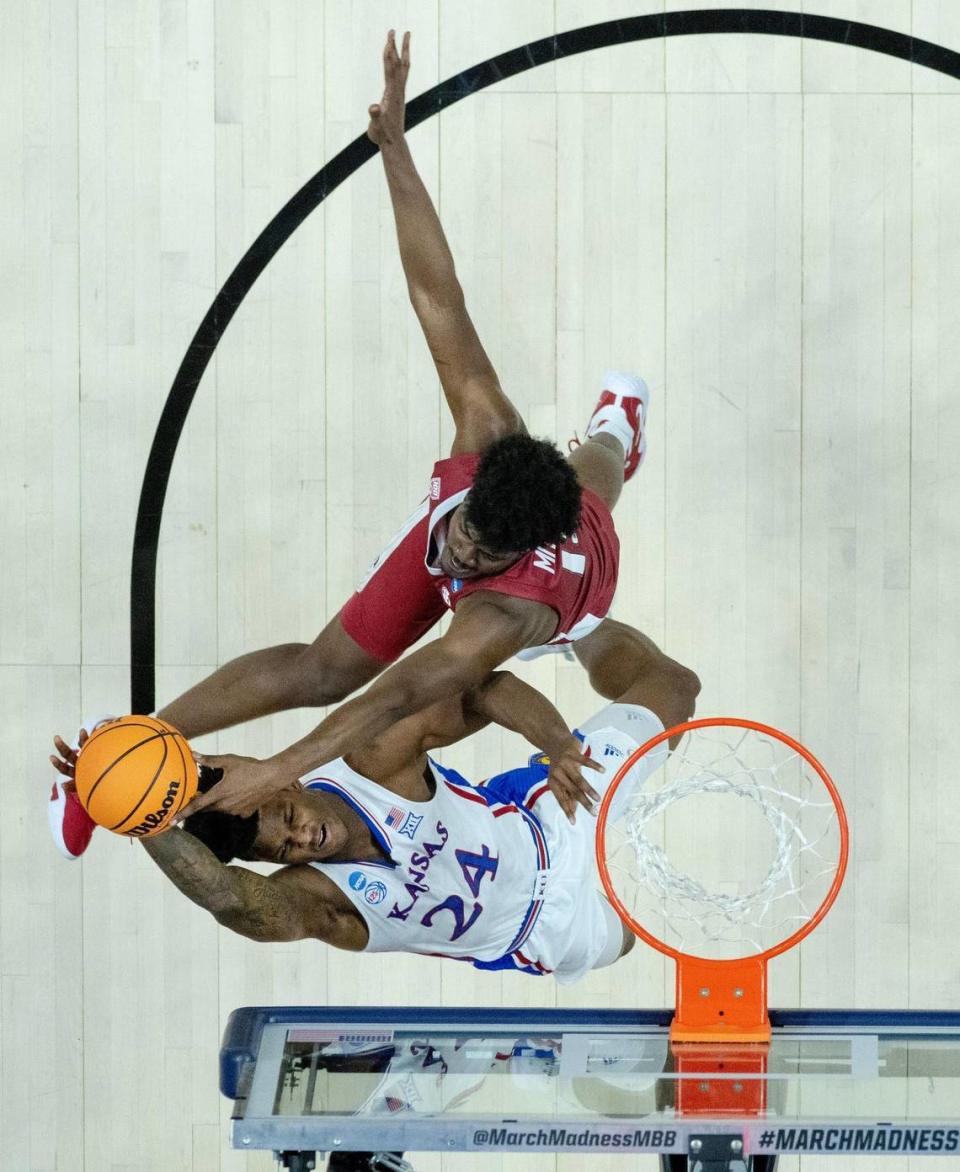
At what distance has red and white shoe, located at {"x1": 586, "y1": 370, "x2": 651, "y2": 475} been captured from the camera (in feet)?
14.8

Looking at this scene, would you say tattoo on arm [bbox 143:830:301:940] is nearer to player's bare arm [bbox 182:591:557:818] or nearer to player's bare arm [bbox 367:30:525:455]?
player's bare arm [bbox 182:591:557:818]

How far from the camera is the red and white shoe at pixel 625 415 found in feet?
14.8

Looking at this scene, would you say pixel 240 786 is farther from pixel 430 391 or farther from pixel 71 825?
pixel 430 391

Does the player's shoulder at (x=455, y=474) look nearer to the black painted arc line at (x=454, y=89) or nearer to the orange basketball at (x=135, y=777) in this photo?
the orange basketball at (x=135, y=777)

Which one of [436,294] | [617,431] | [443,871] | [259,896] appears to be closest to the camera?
[259,896]

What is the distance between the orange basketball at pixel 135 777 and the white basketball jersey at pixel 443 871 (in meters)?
0.73

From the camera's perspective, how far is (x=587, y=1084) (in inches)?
115

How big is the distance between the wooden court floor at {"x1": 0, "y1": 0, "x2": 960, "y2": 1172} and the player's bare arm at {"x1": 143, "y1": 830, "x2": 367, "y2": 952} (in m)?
1.49

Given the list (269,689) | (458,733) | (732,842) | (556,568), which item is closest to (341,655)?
(269,689)

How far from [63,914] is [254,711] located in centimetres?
137

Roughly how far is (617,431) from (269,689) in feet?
4.70

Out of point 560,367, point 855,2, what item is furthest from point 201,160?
point 855,2

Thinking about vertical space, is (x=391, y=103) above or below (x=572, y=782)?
above

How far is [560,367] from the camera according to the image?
4.94 m
